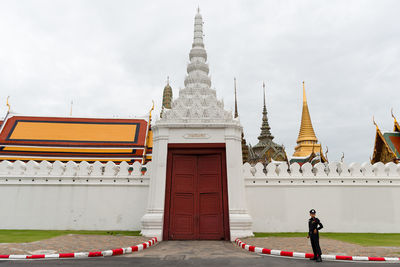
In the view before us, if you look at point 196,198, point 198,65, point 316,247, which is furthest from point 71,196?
point 316,247

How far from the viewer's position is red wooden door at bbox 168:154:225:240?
30.6 feet

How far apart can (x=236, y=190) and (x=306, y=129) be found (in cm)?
2751

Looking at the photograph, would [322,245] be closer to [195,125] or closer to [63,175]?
[195,125]

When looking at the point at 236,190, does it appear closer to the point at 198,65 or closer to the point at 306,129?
the point at 198,65

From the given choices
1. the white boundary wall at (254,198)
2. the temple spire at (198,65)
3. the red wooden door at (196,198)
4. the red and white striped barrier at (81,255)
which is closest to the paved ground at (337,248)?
the red wooden door at (196,198)

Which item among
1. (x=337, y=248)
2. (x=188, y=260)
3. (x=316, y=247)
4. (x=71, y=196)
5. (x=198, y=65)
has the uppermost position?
(x=198, y=65)

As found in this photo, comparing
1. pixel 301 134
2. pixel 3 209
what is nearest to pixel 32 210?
pixel 3 209

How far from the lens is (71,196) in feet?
35.8

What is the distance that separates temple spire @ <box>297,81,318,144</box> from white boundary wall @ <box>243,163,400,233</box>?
23.2 m

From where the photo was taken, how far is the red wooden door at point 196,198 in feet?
30.6

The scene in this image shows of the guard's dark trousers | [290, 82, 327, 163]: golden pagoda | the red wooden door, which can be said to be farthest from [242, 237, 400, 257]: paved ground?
[290, 82, 327, 163]: golden pagoda

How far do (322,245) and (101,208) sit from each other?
7342mm

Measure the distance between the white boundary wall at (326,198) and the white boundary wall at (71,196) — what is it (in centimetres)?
413

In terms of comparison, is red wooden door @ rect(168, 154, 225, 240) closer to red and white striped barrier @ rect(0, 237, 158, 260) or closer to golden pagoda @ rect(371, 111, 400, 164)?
red and white striped barrier @ rect(0, 237, 158, 260)
